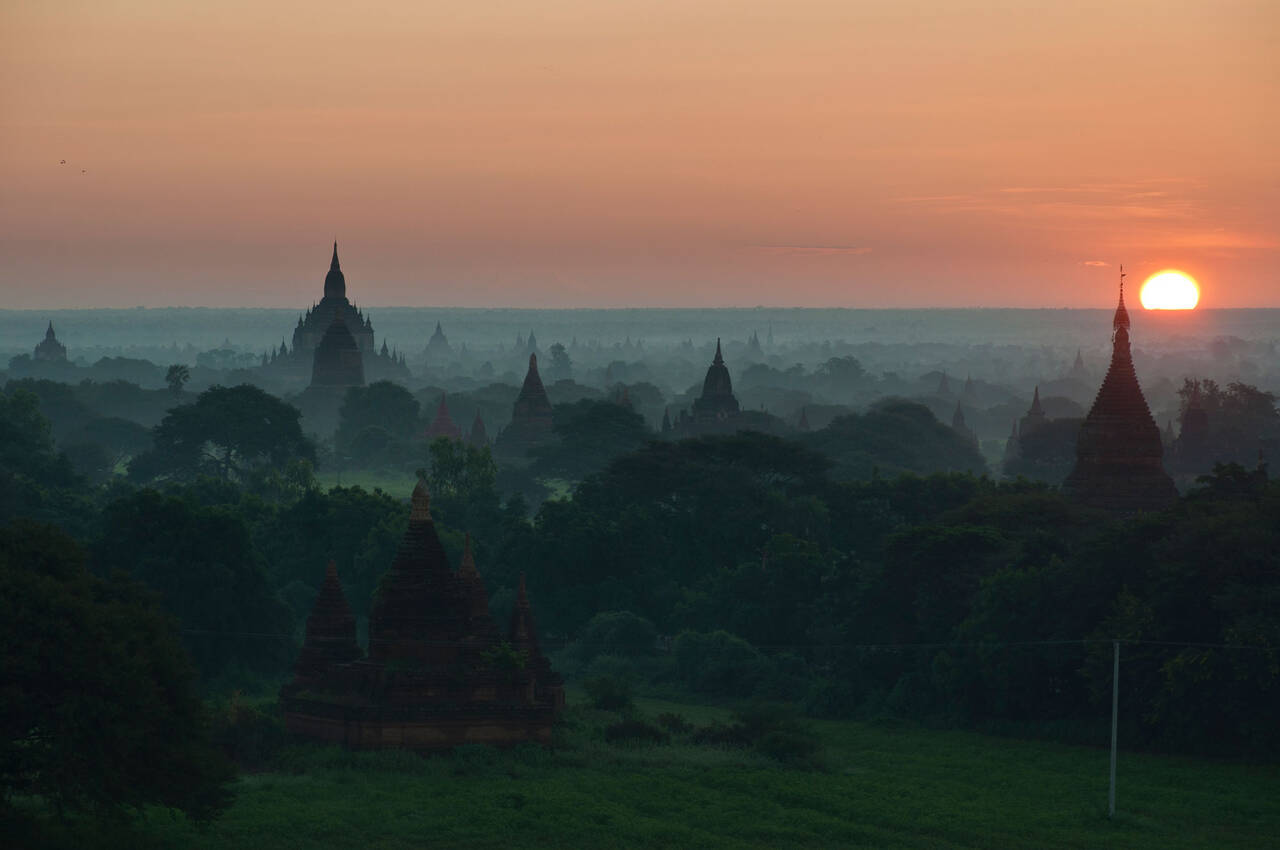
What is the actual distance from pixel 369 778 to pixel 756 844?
6.93m

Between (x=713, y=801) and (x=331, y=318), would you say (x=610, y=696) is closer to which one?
(x=713, y=801)

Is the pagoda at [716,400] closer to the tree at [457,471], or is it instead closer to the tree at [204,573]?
the tree at [457,471]

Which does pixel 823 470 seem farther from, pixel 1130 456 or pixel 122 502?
pixel 122 502

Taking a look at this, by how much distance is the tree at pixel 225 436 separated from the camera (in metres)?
95.8

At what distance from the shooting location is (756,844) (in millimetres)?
31359

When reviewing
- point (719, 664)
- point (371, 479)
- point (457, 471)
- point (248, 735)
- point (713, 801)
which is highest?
point (457, 471)

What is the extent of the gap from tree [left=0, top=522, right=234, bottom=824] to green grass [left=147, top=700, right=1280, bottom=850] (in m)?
1.44

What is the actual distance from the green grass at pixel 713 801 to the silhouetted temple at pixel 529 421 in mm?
68563

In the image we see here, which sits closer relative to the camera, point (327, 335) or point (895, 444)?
point (895, 444)

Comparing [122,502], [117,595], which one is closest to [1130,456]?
[122,502]

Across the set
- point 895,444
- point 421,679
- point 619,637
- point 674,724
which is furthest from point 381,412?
point 421,679

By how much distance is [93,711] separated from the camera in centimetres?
2823

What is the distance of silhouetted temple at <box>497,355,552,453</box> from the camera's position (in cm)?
10806

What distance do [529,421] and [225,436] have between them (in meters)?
18.9
